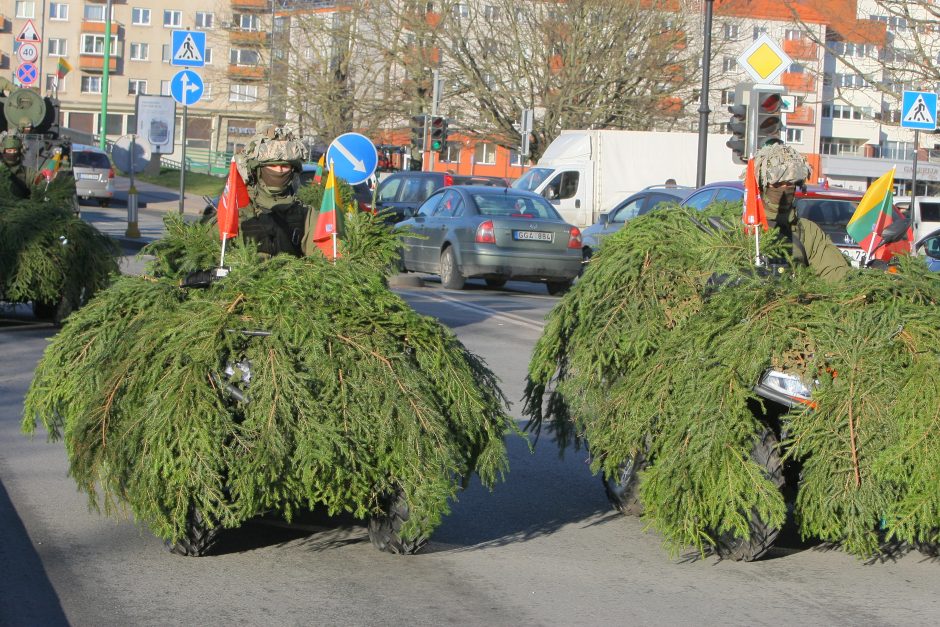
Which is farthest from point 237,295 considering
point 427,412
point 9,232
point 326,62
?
point 326,62

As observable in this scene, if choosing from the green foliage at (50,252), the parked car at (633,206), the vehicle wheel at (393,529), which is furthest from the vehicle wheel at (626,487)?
the parked car at (633,206)

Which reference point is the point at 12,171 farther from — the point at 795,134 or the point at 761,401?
the point at 795,134

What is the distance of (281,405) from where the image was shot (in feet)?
17.7

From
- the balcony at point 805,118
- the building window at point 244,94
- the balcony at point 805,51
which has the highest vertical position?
the balcony at point 805,118

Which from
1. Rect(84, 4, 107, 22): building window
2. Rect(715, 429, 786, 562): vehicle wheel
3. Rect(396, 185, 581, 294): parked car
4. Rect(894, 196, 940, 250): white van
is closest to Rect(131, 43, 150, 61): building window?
Rect(84, 4, 107, 22): building window

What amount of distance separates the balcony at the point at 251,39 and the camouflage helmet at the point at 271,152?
47.5 m

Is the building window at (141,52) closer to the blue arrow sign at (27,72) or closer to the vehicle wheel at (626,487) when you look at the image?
the blue arrow sign at (27,72)

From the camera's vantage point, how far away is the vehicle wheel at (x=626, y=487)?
6.65 m

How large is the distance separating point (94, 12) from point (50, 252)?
311 ft

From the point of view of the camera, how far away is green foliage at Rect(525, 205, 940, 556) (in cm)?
554

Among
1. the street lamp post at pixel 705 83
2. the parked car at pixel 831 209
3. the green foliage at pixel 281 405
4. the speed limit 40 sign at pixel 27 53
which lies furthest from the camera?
the speed limit 40 sign at pixel 27 53

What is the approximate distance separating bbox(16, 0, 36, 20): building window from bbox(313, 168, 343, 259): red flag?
327ft

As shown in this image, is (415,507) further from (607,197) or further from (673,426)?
(607,197)

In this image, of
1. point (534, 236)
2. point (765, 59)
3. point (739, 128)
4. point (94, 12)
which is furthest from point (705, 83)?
point (94, 12)
